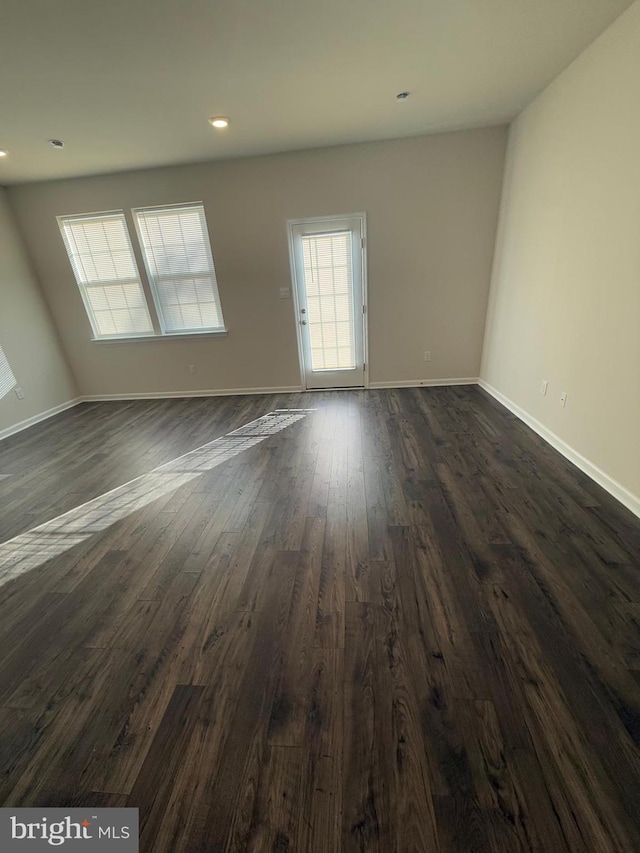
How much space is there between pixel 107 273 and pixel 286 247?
2.41 meters

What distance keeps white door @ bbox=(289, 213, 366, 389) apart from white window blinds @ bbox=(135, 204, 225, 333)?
1.12 meters

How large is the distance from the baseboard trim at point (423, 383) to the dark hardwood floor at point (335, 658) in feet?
6.47

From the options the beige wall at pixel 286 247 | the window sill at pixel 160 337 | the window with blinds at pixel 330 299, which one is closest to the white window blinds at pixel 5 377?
the beige wall at pixel 286 247

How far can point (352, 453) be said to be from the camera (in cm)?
283

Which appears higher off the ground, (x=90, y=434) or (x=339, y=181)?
(x=339, y=181)

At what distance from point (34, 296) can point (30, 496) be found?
3.17 meters

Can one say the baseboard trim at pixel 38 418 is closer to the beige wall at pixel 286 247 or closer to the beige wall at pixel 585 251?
A: the beige wall at pixel 286 247

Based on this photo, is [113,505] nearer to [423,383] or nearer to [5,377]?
[5,377]

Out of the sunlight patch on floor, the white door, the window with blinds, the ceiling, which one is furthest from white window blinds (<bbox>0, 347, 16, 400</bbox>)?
the window with blinds

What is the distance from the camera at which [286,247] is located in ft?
12.9

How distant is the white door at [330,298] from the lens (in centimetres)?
388

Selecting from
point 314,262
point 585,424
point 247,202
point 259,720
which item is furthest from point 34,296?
point 585,424

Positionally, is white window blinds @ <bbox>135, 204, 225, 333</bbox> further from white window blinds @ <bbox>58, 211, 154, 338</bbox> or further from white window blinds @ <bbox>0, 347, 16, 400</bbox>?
white window blinds @ <bbox>0, 347, 16, 400</bbox>

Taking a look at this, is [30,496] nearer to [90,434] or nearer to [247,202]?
[90,434]
